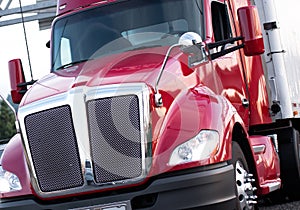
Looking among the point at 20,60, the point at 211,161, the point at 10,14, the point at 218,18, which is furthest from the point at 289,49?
the point at 10,14

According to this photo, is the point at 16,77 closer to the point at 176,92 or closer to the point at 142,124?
the point at 176,92

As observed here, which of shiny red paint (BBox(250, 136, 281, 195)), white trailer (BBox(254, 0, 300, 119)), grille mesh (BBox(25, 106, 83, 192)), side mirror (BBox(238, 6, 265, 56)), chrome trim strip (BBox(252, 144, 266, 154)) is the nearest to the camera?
grille mesh (BBox(25, 106, 83, 192))

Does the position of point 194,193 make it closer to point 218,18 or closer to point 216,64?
point 216,64

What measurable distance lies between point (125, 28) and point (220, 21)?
104 centimetres

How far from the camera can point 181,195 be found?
6758 millimetres

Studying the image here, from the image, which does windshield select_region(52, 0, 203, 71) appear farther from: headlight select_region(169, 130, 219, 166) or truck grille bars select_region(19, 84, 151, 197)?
headlight select_region(169, 130, 219, 166)

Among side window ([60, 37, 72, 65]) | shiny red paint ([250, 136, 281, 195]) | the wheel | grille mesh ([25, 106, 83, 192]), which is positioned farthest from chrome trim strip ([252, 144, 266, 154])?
grille mesh ([25, 106, 83, 192])

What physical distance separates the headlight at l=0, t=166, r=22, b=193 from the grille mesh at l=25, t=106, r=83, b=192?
0.22 meters

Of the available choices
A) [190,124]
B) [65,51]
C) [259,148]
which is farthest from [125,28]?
[190,124]

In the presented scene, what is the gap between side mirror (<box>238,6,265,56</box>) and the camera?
8.13 metres

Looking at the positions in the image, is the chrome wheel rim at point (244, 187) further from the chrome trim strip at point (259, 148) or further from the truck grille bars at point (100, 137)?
the truck grille bars at point (100, 137)

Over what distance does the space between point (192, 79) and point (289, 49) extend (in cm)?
407

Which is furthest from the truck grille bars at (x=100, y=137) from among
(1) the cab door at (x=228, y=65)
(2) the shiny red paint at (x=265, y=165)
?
(2) the shiny red paint at (x=265, y=165)

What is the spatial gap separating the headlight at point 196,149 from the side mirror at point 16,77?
8.50 ft
